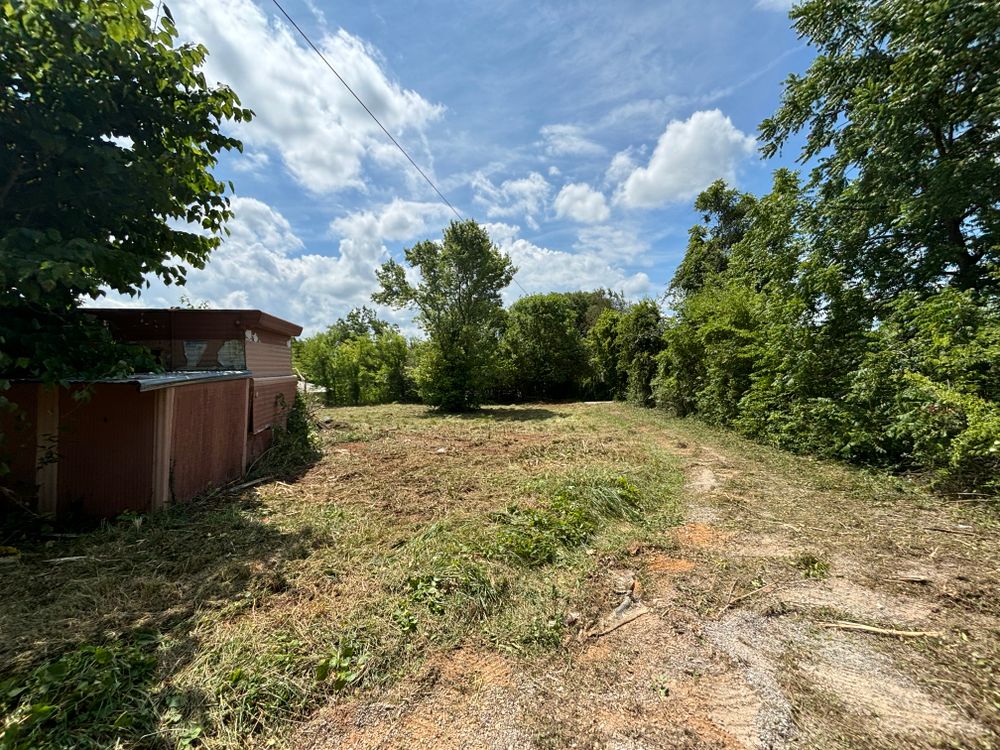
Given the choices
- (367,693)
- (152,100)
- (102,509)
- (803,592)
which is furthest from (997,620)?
(152,100)

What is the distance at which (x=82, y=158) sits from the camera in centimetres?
291

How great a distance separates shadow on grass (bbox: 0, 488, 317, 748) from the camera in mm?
1550

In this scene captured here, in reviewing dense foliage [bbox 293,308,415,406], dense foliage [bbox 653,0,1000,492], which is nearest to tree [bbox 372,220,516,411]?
dense foliage [bbox 293,308,415,406]

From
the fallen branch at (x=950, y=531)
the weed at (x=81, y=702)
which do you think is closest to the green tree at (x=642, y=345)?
the fallen branch at (x=950, y=531)

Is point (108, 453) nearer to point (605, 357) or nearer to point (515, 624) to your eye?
point (515, 624)

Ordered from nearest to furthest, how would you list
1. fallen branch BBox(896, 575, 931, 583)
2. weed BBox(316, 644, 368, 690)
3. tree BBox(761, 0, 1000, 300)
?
1. weed BBox(316, 644, 368, 690)
2. fallen branch BBox(896, 575, 931, 583)
3. tree BBox(761, 0, 1000, 300)

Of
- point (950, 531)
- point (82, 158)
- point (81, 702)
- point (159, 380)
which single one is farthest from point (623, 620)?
point (82, 158)

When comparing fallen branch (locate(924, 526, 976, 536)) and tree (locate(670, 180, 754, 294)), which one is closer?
fallen branch (locate(924, 526, 976, 536))

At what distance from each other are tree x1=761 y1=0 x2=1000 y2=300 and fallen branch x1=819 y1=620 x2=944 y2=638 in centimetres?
463

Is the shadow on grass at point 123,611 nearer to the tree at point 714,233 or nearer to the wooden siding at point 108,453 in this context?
the wooden siding at point 108,453

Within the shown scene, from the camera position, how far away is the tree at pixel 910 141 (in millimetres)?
4551

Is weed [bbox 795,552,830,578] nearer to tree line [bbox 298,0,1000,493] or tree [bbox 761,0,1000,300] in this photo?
tree line [bbox 298,0,1000,493]

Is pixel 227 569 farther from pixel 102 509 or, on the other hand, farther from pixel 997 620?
pixel 997 620

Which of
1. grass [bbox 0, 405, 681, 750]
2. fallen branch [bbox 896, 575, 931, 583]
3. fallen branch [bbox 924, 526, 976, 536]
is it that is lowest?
grass [bbox 0, 405, 681, 750]
